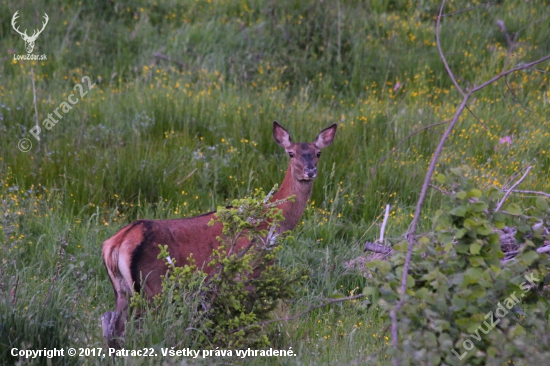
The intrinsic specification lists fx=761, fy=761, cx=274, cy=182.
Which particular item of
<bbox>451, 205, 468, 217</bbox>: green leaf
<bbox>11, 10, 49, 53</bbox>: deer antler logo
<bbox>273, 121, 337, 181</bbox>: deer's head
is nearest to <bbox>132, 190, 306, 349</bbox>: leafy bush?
<bbox>451, 205, 468, 217</bbox>: green leaf

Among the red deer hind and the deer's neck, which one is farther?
the deer's neck

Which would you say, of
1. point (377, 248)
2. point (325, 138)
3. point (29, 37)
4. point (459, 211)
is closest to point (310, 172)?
point (325, 138)

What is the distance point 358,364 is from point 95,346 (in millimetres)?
1520

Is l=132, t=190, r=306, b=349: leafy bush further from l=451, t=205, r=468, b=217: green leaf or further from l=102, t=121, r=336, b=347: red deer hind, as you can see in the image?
l=451, t=205, r=468, b=217: green leaf

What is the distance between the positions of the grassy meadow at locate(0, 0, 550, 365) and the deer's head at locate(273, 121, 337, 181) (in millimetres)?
615

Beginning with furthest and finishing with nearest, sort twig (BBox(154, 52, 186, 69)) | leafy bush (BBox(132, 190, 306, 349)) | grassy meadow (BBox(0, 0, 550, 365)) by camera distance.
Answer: twig (BBox(154, 52, 186, 69)) < grassy meadow (BBox(0, 0, 550, 365)) < leafy bush (BBox(132, 190, 306, 349))

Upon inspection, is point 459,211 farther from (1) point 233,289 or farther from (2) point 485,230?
(1) point 233,289

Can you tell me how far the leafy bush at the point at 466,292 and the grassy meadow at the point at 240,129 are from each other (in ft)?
1.80

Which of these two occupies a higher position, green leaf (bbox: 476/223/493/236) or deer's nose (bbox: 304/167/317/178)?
green leaf (bbox: 476/223/493/236)

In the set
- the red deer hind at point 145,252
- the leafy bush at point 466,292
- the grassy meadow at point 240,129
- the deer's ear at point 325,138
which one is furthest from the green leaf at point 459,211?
the deer's ear at point 325,138

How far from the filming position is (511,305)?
4.14m

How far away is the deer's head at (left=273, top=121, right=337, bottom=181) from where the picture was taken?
20.9 feet

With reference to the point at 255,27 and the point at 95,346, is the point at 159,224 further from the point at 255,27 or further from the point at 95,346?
the point at 255,27

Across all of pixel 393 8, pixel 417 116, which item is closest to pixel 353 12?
pixel 393 8
